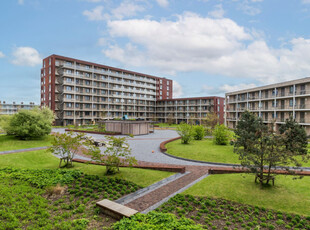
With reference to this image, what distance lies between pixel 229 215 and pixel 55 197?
7.70 m

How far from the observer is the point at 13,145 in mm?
24484

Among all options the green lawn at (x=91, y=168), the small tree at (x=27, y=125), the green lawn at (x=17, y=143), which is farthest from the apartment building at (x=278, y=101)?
the small tree at (x=27, y=125)

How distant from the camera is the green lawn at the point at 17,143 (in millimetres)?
23609

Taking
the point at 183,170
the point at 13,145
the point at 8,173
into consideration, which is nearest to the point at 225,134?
the point at 183,170

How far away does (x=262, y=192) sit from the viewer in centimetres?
977

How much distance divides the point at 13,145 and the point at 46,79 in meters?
46.2

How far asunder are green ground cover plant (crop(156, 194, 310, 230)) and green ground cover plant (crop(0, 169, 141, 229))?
8.85 ft

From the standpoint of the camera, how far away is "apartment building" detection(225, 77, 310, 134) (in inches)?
1476

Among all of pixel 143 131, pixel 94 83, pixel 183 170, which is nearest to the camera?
pixel 183 170

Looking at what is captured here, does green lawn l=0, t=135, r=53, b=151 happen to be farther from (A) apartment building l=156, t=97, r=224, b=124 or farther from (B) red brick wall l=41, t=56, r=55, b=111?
(A) apartment building l=156, t=97, r=224, b=124

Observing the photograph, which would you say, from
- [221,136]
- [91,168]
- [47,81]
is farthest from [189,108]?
[91,168]

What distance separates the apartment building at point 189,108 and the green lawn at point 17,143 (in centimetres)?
5187

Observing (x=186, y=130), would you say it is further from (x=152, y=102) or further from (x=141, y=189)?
(x=152, y=102)

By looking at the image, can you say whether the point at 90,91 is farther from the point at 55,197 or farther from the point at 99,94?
the point at 55,197
